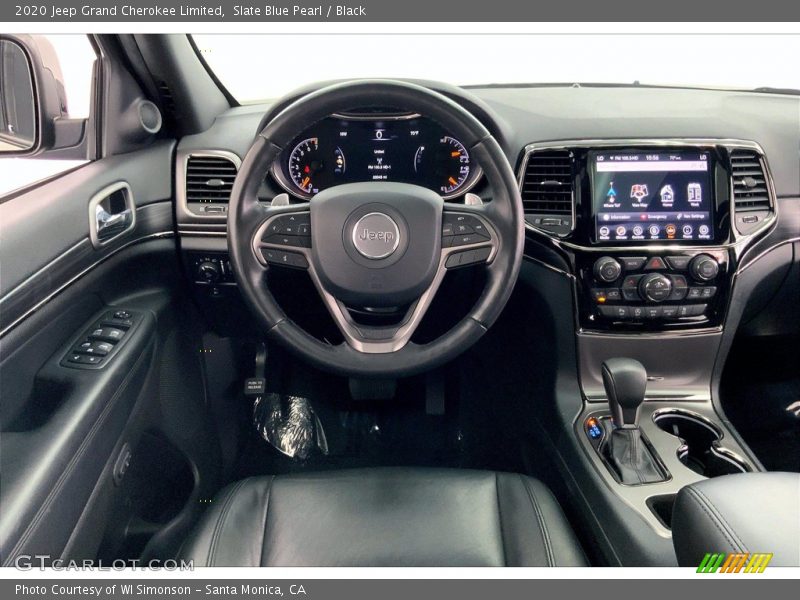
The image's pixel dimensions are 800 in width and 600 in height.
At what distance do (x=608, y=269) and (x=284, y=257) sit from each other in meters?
0.84

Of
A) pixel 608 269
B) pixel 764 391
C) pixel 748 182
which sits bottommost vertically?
pixel 764 391

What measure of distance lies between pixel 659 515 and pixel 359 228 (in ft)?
2.88

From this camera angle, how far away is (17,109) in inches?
59.4

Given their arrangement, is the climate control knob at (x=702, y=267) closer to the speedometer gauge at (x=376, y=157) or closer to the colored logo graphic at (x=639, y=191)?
the colored logo graphic at (x=639, y=191)

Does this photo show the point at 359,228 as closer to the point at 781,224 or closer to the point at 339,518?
the point at 339,518

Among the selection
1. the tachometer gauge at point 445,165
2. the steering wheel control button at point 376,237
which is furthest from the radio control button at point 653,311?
the steering wheel control button at point 376,237

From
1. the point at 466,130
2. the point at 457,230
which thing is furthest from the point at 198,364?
the point at 466,130

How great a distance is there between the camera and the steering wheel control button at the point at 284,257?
4.74 ft

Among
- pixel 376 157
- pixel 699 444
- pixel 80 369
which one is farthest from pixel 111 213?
pixel 699 444

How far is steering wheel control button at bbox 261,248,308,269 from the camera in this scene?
A: 1443mm

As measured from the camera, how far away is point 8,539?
39.8 inches

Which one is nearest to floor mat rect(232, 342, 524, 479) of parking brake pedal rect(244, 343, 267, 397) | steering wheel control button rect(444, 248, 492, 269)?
parking brake pedal rect(244, 343, 267, 397)

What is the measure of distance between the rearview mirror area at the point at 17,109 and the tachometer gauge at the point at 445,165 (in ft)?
2.92

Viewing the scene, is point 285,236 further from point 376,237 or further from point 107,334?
point 107,334
